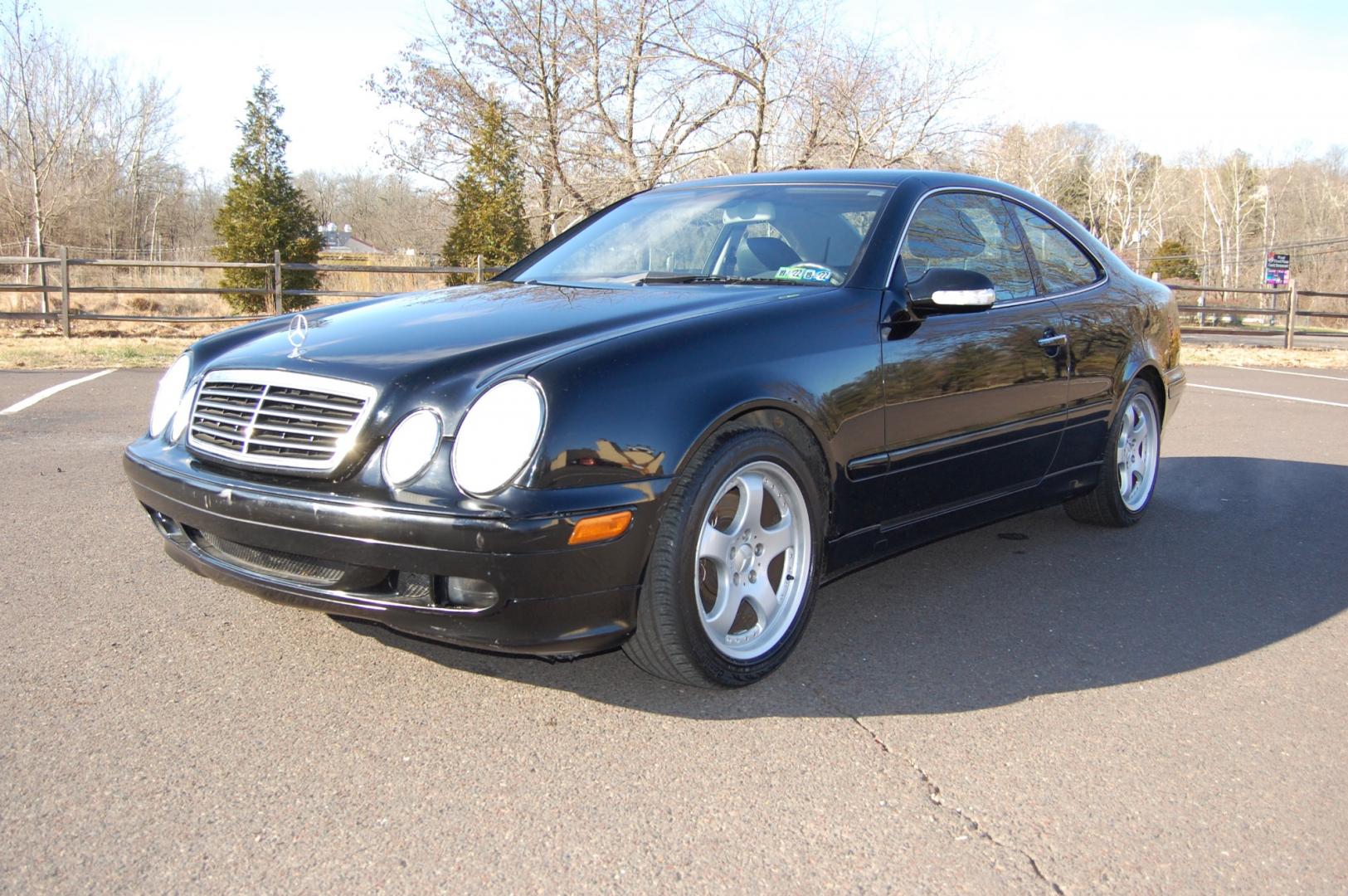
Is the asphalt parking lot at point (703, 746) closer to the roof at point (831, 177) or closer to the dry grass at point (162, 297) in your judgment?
the roof at point (831, 177)

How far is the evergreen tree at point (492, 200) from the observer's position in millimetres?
23828

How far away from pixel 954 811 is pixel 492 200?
2282cm

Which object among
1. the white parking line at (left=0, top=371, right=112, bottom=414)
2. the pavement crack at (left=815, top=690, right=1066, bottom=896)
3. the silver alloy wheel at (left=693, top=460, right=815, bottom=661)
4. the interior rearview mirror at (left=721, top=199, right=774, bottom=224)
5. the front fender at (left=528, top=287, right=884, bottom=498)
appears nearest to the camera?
the pavement crack at (left=815, top=690, right=1066, bottom=896)

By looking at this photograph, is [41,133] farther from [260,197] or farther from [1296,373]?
[1296,373]

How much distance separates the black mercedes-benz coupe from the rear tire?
480mm

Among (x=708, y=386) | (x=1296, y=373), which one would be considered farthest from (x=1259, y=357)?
(x=708, y=386)

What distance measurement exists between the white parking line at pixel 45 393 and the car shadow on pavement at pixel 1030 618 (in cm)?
602

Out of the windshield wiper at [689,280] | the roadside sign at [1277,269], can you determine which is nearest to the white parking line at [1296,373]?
the windshield wiper at [689,280]

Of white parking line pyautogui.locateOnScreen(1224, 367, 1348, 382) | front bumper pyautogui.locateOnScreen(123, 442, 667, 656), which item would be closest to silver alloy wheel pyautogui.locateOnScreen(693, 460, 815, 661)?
front bumper pyautogui.locateOnScreen(123, 442, 667, 656)

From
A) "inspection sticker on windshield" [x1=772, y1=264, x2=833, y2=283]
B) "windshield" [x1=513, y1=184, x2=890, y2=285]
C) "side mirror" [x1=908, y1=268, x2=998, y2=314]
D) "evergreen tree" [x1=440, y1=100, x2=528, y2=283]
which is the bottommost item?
"side mirror" [x1=908, y1=268, x2=998, y2=314]

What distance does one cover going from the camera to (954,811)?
7.97 feet

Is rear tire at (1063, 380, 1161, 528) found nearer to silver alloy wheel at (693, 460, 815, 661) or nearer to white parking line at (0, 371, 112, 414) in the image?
silver alloy wheel at (693, 460, 815, 661)

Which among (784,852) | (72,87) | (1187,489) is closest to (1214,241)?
(72,87)

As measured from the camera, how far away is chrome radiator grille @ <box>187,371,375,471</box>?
2729 mm
